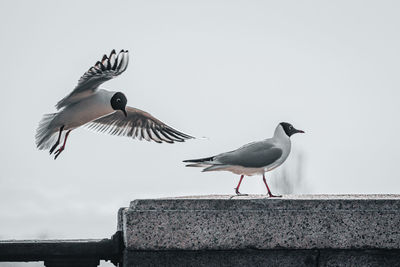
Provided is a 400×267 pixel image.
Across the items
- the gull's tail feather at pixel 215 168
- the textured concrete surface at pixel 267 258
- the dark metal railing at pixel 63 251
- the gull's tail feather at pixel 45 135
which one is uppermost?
the gull's tail feather at pixel 45 135

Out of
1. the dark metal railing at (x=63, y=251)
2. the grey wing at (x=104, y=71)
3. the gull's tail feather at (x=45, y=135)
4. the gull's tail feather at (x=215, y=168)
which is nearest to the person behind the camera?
the dark metal railing at (x=63, y=251)

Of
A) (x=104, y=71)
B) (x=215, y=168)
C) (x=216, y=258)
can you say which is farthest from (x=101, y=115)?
(x=216, y=258)

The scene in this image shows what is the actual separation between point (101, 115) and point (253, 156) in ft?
8.63

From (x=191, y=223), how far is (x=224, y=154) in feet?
6.11

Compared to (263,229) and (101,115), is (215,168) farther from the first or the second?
(101,115)

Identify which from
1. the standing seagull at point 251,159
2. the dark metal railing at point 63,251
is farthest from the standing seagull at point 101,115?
the dark metal railing at point 63,251

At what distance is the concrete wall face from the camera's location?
399 cm

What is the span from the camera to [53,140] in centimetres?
831

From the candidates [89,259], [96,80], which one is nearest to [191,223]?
[89,259]

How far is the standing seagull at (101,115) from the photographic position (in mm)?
7461

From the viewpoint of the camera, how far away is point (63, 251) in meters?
4.14

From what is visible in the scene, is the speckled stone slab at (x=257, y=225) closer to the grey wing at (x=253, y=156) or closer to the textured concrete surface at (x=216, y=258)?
the textured concrete surface at (x=216, y=258)

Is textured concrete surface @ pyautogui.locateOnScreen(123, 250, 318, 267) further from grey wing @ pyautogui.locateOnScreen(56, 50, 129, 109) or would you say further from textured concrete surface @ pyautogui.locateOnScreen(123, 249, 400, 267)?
grey wing @ pyautogui.locateOnScreen(56, 50, 129, 109)

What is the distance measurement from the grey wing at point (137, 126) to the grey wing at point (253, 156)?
103 inches
